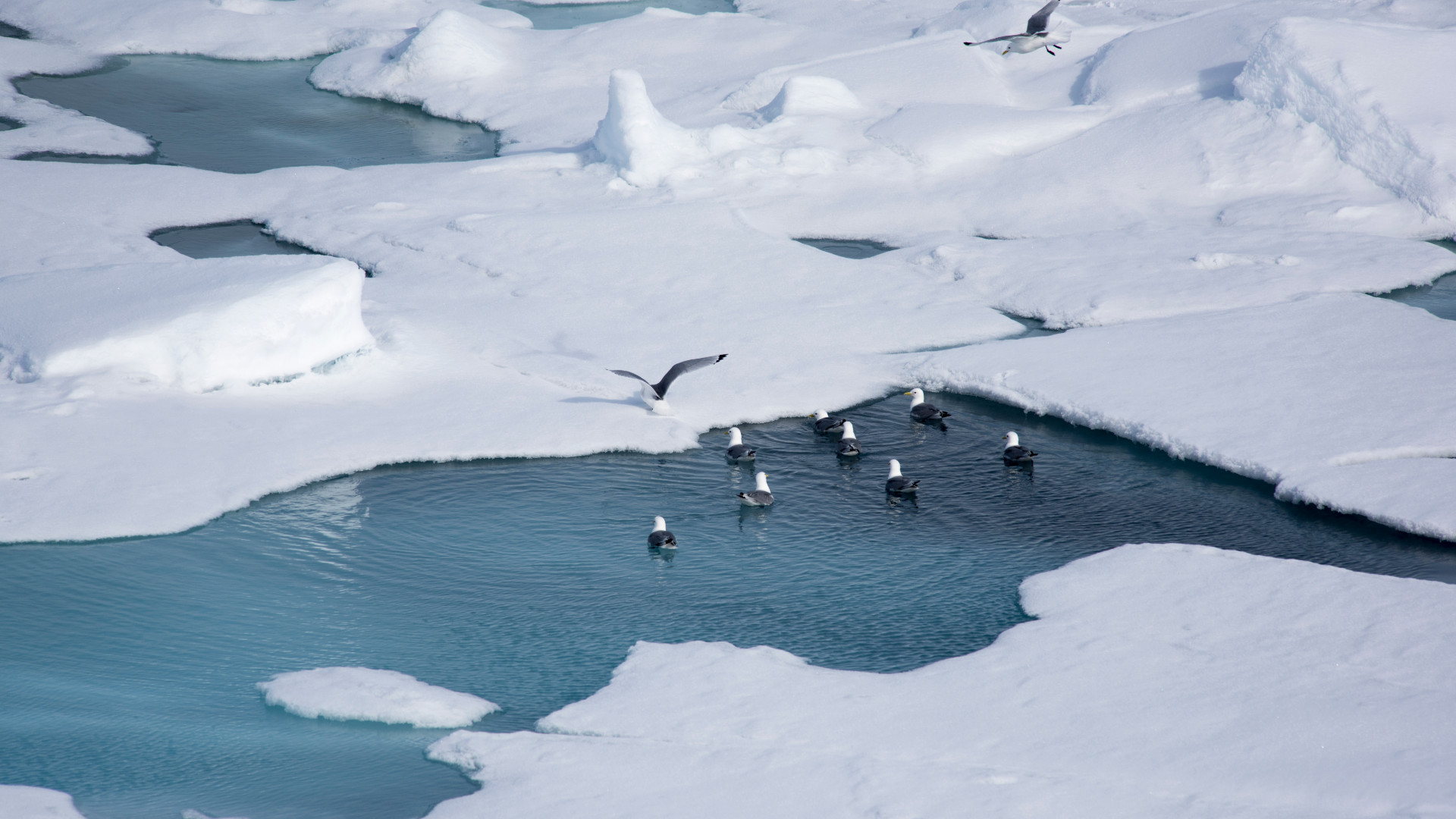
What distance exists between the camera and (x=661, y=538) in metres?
13.9

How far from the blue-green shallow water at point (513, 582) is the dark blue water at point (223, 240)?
10.00 metres

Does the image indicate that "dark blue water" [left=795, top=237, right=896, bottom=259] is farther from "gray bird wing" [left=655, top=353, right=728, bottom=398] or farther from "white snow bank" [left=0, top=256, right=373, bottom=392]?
"white snow bank" [left=0, top=256, right=373, bottom=392]

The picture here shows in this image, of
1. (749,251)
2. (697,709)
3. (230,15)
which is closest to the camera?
(697,709)

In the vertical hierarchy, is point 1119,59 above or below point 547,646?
above

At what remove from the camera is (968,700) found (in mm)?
10492

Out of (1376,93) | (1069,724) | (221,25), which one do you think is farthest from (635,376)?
(221,25)

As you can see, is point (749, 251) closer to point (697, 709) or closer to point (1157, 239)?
point (1157, 239)

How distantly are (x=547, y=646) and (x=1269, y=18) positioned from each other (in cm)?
2380

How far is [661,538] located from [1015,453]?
16.8 ft

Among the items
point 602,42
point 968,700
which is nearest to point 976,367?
point 968,700

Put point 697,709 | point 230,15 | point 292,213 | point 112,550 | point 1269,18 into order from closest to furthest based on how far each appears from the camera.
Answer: point 697,709
point 112,550
point 292,213
point 1269,18
point 230,15

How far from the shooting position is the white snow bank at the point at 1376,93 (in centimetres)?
2366

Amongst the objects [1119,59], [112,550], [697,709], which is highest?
[1119,59]

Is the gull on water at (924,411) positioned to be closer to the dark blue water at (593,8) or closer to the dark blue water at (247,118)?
the dark blue water at (247,118)
